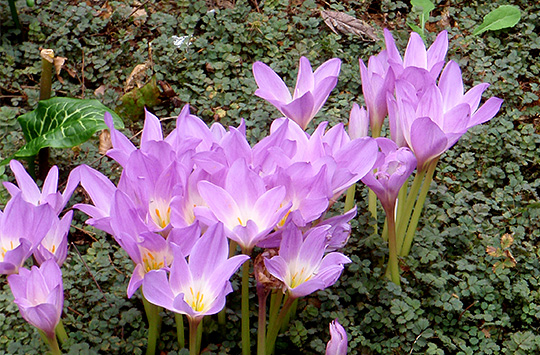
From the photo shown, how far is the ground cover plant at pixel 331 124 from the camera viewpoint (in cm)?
203

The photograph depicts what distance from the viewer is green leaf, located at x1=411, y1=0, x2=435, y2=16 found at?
3.45 m

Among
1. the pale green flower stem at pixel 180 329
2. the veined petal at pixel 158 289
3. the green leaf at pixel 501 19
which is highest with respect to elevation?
the veined petal at pixel 158 289

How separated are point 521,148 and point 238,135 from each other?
5.93 ft

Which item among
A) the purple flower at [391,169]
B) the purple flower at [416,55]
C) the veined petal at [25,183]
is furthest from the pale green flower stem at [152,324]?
the purple flower at [416,55]

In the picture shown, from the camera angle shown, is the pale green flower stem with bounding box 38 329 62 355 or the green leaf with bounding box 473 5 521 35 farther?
the green leaf with bounding box 473 5 521 35

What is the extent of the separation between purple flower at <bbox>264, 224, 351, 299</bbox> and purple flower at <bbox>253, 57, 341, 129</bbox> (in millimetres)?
531

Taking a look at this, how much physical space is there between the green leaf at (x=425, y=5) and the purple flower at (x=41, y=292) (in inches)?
105

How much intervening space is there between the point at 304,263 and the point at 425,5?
237 cm

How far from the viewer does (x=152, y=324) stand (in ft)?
5.93

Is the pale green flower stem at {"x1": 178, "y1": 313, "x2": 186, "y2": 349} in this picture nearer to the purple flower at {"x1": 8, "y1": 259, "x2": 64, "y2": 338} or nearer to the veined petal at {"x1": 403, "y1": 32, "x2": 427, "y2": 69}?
the purple flower at {"x1": 8, "y1": 259, "x2": 64, "y2": 338}

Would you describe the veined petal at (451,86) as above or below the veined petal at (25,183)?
above

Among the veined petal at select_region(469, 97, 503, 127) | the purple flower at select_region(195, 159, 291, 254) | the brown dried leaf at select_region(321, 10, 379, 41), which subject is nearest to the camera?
the purple flower at select_region(195, 159, 291, 254)

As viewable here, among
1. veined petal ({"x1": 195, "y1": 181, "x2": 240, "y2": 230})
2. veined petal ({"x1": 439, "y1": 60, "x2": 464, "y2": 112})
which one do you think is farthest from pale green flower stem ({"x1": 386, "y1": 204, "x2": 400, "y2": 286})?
veined petal ({"x1": 195, "y1": 181, "x2": 240, "y2": 230})

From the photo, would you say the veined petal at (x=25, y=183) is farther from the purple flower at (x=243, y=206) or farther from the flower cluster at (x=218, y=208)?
the purple flower at (x=243, y=206)
